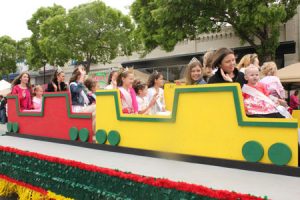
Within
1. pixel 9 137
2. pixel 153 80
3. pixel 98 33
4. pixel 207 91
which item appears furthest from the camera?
pixel 98 33

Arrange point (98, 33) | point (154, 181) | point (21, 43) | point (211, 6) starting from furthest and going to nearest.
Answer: point (21, 43), point (98, 33), point (211, 6), point (154, 181)

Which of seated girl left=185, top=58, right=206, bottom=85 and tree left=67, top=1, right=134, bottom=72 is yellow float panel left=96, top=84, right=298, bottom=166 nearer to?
seated girl left=185, top=58, right=206, bottom=85

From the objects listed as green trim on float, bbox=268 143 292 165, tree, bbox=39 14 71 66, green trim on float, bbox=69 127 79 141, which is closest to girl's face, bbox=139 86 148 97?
green trim on float, bbox=69 127 79 141

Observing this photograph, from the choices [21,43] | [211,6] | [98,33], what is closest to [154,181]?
[211,6]

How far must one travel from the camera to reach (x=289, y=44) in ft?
59.3

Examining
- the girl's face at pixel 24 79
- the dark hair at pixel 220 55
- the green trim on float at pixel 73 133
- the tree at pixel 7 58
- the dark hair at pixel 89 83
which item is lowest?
the green trim on float at pixel 73 133

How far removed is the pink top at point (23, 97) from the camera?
5.73m

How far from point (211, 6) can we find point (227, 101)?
14.6 metres

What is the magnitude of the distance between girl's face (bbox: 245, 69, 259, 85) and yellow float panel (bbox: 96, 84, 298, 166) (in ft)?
1.97

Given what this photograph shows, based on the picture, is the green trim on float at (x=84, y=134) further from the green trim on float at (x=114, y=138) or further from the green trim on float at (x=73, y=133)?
the green trim on float at (x=114, y=138)

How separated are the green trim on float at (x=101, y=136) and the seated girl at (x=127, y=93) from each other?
13.6 inches

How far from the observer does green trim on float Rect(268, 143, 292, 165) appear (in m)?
2.72

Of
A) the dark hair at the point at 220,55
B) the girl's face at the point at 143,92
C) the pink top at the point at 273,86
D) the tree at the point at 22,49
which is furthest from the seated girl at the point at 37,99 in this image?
the tree at the point at 22,49

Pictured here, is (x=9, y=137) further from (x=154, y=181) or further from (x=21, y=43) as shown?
(x=21, y=43)
